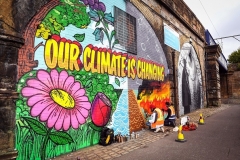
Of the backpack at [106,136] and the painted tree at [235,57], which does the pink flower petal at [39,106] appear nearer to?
the backpack at [106,136]

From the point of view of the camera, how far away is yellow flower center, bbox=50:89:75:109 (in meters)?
4.41

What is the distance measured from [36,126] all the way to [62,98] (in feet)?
2.97

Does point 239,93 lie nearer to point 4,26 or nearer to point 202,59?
point 202,59

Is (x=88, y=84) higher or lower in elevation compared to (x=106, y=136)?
higher

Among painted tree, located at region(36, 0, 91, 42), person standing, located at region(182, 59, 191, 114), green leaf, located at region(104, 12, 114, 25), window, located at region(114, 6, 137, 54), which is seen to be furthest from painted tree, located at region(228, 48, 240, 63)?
painted tree, located at region(36, 0, 91, 42)

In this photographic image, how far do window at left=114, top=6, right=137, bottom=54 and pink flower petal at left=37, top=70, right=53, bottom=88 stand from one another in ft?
9.35

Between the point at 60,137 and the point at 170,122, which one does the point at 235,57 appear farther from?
the point at 60,137

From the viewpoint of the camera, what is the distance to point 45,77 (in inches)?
167

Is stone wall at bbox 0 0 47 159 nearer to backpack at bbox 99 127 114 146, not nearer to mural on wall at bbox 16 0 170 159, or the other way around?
mural on wall at bbox 16 0 170 159

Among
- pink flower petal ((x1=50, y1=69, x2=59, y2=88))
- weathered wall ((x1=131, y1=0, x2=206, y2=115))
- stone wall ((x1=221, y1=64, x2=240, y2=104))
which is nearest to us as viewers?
pink flower petal ((x1=50, y1=69, x2=59, y2=88))

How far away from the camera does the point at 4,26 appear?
3465 mm

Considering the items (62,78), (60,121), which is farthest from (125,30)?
(60,121)

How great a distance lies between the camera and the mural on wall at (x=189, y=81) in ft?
39.1

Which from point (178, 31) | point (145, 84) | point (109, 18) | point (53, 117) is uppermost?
point (178, 31)
